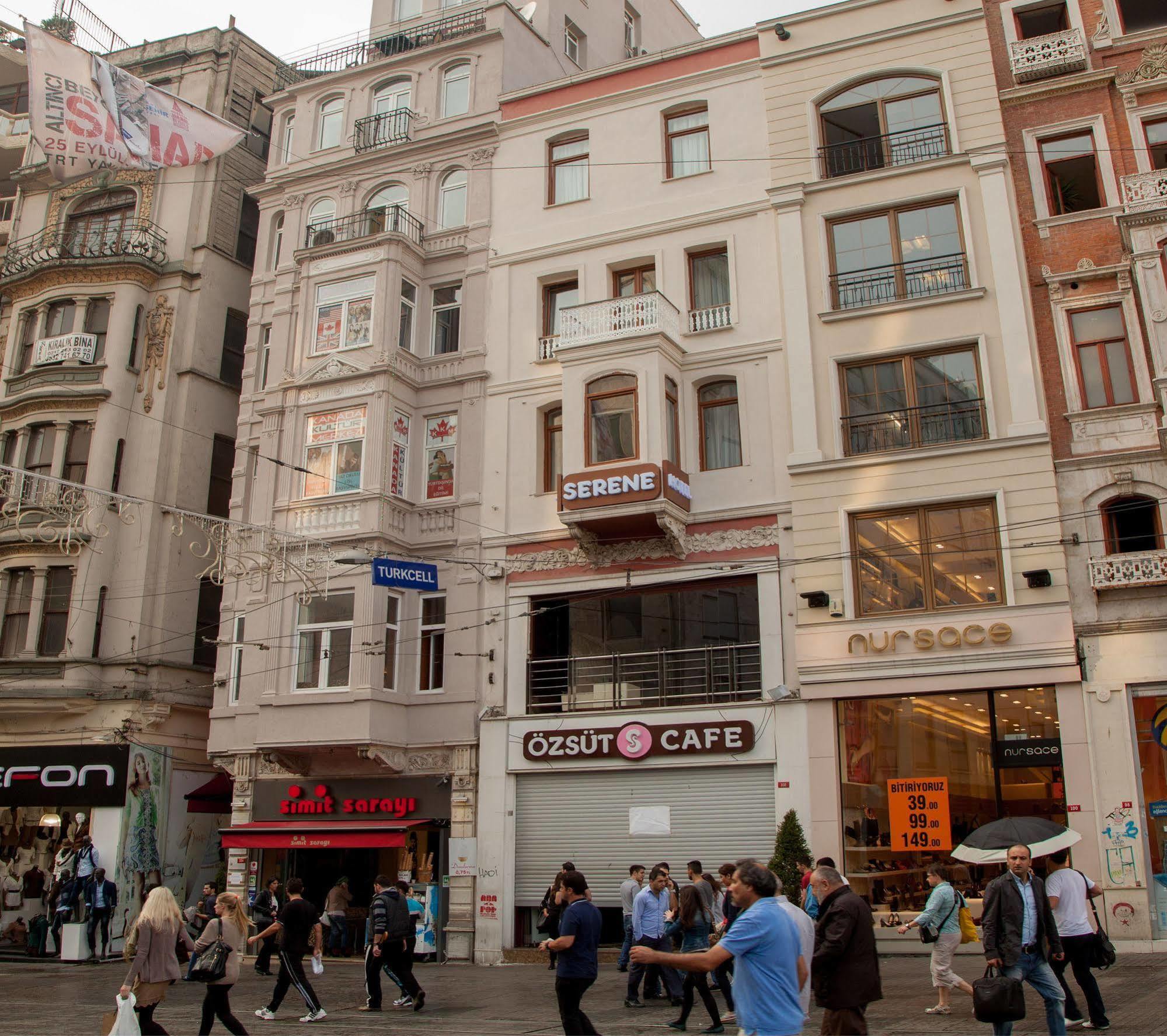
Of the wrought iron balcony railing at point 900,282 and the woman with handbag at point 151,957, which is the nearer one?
the woman with handbag at point 151,957

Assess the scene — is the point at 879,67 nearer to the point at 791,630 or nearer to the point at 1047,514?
the point at 1047,514

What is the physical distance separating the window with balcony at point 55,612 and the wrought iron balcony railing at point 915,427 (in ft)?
64.8

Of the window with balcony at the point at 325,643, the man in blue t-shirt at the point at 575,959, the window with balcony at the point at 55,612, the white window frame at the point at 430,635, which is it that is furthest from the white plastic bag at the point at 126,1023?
the window with balcony at the point at 55,612

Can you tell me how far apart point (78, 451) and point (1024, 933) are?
2736cm

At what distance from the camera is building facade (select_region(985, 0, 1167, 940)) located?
1947 cm

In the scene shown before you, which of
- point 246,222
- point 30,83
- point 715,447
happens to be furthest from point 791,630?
point 246,222

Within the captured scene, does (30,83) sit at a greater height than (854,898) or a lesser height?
greater

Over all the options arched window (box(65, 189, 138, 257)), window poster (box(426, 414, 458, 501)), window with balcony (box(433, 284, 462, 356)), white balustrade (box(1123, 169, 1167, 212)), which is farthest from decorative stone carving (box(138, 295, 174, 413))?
white balustrade (box(1123, 169, 1167, 212))

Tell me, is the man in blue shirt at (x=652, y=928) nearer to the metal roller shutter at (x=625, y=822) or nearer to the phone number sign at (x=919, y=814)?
the metal roller shutter at (x=625, y=822)

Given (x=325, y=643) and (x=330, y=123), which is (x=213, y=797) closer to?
(x=325, y=643)

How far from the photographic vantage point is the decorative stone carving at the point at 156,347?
102 ft

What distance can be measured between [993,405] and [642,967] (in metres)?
12.7

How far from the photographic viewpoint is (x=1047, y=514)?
21031 millimetres

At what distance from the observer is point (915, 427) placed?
22734 millimetres
